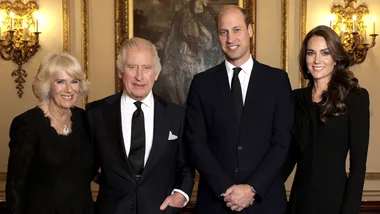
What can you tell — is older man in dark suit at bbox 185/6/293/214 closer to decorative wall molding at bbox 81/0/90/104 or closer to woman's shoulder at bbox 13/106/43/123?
woman's shoulder at bbox 13/106/43/123

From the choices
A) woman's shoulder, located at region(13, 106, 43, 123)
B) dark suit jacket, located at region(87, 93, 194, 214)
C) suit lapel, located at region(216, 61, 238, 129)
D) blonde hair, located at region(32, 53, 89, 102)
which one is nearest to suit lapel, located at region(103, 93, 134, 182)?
dark suit jacket, located at region(87, 93, 194, 214)

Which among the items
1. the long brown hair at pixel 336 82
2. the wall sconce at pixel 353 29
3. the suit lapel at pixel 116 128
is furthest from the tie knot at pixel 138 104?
the wall sconce at pixel 353 29

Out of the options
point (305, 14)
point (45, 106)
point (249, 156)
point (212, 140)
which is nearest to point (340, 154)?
point (249, 156)

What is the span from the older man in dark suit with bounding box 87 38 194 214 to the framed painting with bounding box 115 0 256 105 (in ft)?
10.6

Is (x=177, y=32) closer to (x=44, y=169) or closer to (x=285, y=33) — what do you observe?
(x=285, y=33)

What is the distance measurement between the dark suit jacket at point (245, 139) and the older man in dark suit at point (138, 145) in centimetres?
15

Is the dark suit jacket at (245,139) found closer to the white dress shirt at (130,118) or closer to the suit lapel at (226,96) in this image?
the suit lapel at (226,96)

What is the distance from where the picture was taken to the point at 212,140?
10.1ft

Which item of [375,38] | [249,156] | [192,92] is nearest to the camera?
[249,156]

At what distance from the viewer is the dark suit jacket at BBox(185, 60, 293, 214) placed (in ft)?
9.68

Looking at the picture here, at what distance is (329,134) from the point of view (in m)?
2.92

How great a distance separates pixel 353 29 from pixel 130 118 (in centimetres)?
393

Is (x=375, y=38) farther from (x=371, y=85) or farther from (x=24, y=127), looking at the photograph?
(x=24, y=127)

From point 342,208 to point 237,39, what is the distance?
1.13 m
